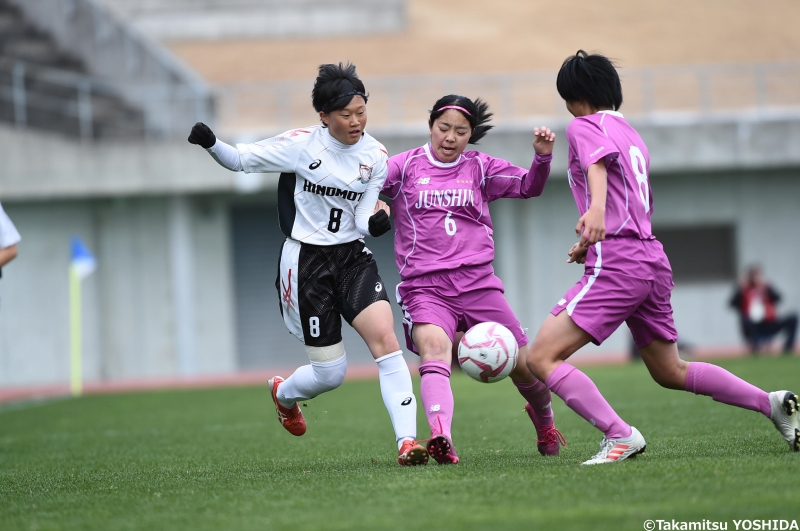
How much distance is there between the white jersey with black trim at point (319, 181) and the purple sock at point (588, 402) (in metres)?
1.41

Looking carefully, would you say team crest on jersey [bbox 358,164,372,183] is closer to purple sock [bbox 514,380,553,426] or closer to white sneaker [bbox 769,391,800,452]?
purple sock [bbox 514,380,553,426]

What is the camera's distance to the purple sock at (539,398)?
6078 millimetres

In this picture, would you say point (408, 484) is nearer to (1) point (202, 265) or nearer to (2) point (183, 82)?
(1) point (202, 265)

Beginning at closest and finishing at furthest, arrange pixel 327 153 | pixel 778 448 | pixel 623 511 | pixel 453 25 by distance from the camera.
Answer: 1. pixel 623 511
2. pixel 778 448
3. pixel 327 153
4. pixel 453 25

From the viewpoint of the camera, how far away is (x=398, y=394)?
5.79 meters

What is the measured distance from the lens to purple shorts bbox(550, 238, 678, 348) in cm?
506

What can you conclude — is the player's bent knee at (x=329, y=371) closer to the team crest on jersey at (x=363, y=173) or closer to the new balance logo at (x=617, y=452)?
the team crest on jersey at (x=363, y=173)

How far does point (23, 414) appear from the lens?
1280cm

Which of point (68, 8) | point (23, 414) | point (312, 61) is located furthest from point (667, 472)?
point (312, 61)

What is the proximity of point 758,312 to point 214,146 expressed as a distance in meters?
14.7

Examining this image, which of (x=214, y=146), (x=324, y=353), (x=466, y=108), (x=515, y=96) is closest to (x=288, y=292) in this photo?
(x=324, y=353)

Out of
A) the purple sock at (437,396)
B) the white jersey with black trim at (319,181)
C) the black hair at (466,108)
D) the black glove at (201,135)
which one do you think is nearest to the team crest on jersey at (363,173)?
the white jersey with black trim at (319,181)

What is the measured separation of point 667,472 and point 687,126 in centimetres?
1747

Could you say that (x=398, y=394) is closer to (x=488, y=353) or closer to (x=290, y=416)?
(x=488, y=353)
